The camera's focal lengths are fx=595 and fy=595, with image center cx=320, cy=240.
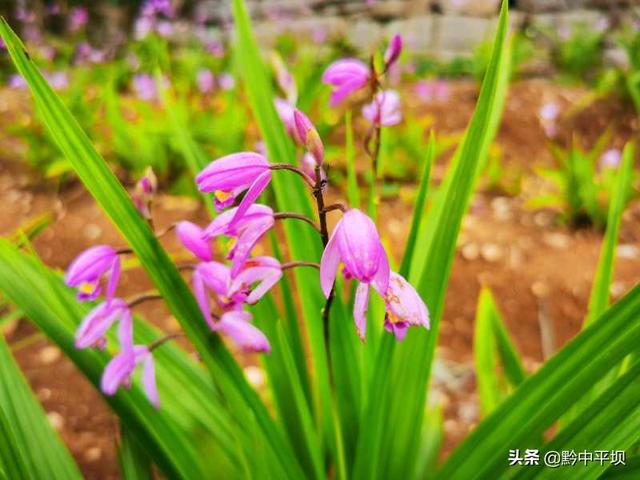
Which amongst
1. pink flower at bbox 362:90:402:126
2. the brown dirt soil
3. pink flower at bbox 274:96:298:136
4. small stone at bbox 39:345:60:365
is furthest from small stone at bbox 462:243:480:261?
small stone at bbox 39:345:60:365

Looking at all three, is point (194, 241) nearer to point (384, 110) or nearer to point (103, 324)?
point (103, 324)

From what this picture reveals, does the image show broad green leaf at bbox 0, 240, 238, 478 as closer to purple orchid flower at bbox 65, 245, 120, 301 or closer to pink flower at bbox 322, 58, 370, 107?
purple orchid flower at bbox 65, 245, 120, 301

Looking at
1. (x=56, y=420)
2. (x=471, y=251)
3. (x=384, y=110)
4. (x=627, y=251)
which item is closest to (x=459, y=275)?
(x=471, y=251)

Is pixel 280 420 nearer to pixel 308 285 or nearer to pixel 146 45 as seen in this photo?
pixel 308 285

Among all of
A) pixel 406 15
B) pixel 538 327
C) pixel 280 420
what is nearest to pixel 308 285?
pixel 280 420

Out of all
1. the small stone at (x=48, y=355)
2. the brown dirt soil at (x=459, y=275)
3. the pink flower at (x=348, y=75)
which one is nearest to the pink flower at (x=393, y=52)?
the pink flower at (x=348, y=75)

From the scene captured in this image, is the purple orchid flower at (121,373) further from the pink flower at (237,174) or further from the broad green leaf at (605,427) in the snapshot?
the broad green leaf at (605,427)
